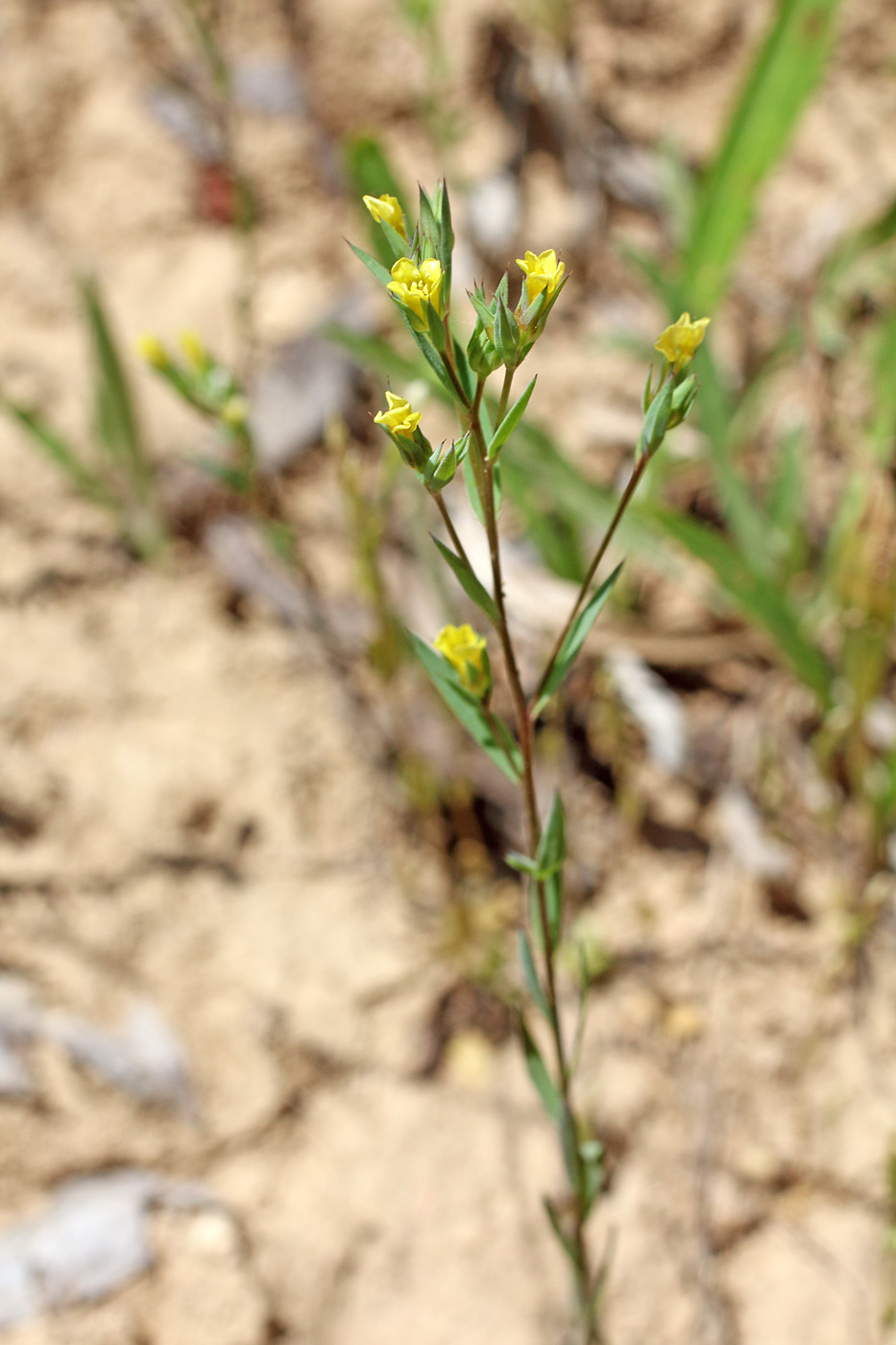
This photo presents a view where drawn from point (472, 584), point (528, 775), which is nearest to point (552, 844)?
point (528, 775)

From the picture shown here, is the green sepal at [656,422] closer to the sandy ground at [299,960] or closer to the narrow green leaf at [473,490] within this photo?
the narrow green leaf at [473,490]

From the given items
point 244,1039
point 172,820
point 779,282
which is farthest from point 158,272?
point 244,1039

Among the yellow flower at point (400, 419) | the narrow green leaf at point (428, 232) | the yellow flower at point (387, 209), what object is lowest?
the yellow flower at point (400, 419)

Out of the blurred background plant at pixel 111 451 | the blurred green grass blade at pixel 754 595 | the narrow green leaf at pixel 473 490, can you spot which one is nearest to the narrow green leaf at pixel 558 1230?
the narrow green leaf at pixel 473 490

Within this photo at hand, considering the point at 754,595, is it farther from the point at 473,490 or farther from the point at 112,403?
the point at 112,403

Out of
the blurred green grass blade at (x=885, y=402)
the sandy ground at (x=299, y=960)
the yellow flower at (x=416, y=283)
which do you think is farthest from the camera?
the blurred green grass blade at (x=885, y=402)

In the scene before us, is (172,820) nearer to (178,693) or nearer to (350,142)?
(178,693)

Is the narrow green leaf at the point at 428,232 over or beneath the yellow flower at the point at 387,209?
beneath

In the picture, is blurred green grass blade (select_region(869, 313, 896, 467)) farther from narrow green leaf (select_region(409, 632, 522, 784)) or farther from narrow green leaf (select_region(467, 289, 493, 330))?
narrow green leaf (select_region(467, 289, 493, 330))
